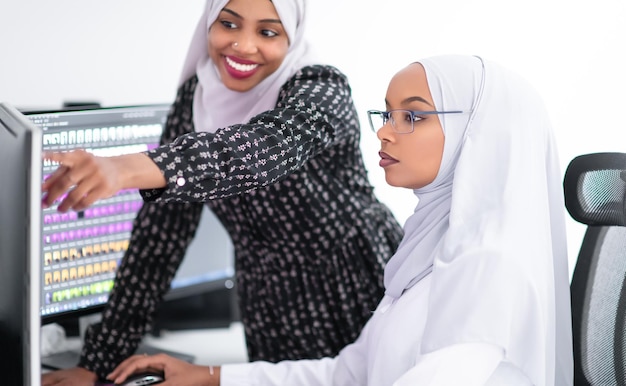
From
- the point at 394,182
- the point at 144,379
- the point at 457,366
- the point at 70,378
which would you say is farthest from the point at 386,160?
the point at 70,378

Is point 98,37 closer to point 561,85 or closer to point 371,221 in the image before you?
point 371,221

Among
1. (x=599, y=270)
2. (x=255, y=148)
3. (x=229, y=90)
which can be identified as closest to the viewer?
(x=255, y=148)

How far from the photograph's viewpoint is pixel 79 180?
3.13 feet

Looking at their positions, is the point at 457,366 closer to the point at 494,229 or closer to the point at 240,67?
the point at 494,229

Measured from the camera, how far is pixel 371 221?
5.43 ft

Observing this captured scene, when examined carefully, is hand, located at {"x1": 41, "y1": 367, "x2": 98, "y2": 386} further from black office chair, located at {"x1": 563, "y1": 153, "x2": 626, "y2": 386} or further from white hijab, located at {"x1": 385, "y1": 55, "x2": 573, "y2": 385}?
black office chair, located at {"x1": 563, "y1": 153, "x2": 626, "y2": 386}

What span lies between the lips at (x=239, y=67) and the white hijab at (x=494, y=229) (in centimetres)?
43

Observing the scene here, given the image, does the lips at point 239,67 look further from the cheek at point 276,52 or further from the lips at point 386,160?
the lips at point 386,160

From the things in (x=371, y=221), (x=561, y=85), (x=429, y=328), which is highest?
(x=561, y=85)

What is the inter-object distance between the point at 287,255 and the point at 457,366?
1.99 ft

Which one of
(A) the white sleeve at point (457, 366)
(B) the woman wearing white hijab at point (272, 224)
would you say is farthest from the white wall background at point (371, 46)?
(A) the white sleeve at point (457, 366)

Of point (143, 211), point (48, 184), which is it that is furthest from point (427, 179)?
point (143, 211)

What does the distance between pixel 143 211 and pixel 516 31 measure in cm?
132

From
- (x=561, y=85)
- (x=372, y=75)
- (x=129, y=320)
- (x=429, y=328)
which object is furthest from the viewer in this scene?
(x=372, y=75)
